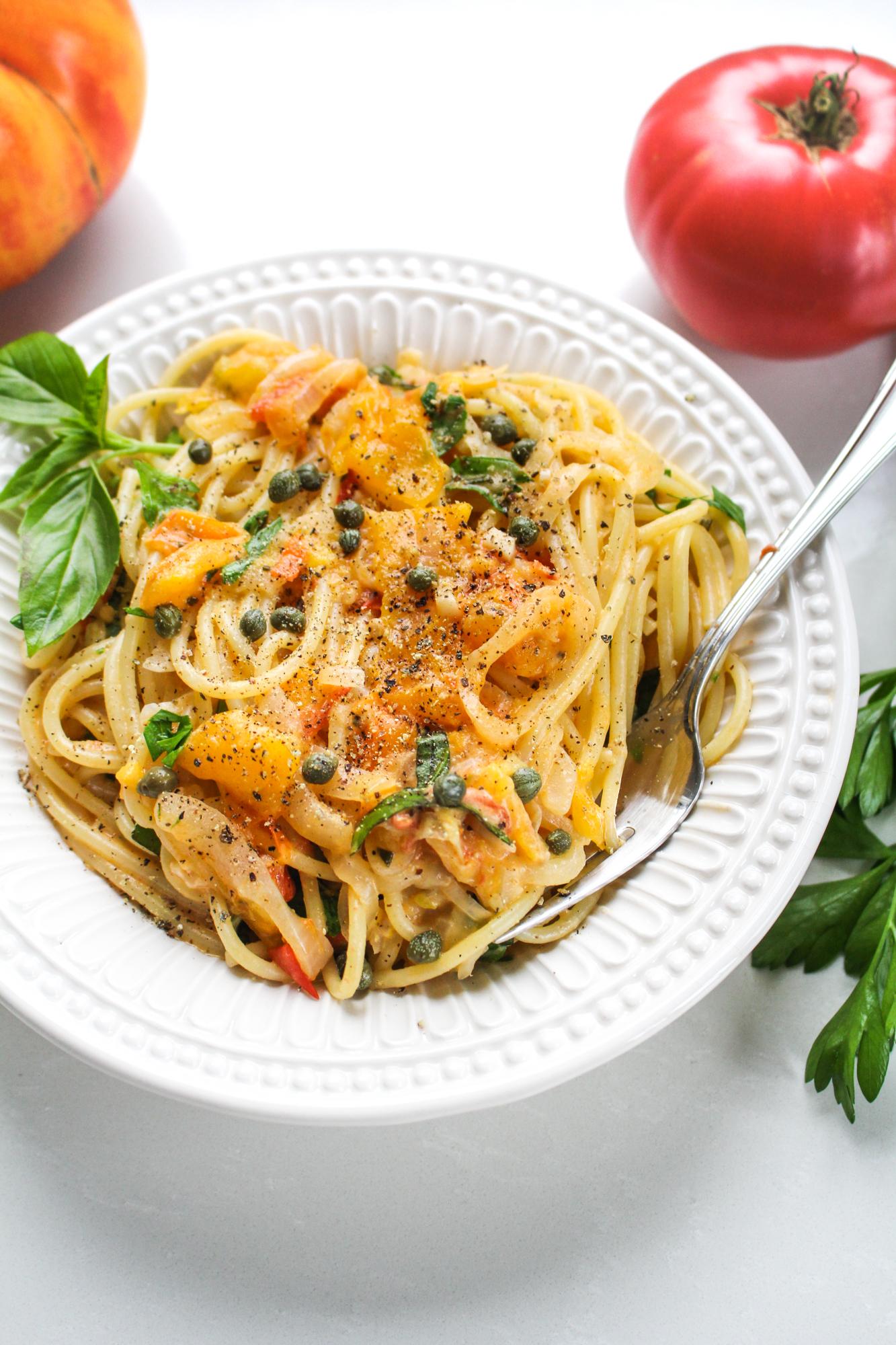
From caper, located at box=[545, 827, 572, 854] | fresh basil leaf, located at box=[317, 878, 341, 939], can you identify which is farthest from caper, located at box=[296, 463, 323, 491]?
caper, located at box=[545, 827, 572, 854]

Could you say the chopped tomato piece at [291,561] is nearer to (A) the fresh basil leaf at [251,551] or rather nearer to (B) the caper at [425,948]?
(A) the fresh basil leaf at [251,551]

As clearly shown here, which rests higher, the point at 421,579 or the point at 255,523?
the point at 421,579

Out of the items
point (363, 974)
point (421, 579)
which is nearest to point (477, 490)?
point (421, 579)

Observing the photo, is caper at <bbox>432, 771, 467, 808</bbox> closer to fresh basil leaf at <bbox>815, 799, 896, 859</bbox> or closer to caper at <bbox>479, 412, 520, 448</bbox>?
caper at <bbox>479, 412, 520, 448</bbox>

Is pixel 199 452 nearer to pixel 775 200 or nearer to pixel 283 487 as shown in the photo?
pixel 283 487

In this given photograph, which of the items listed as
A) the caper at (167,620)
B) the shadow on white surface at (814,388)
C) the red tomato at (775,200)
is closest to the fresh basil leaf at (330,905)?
the caper at (167,620)
